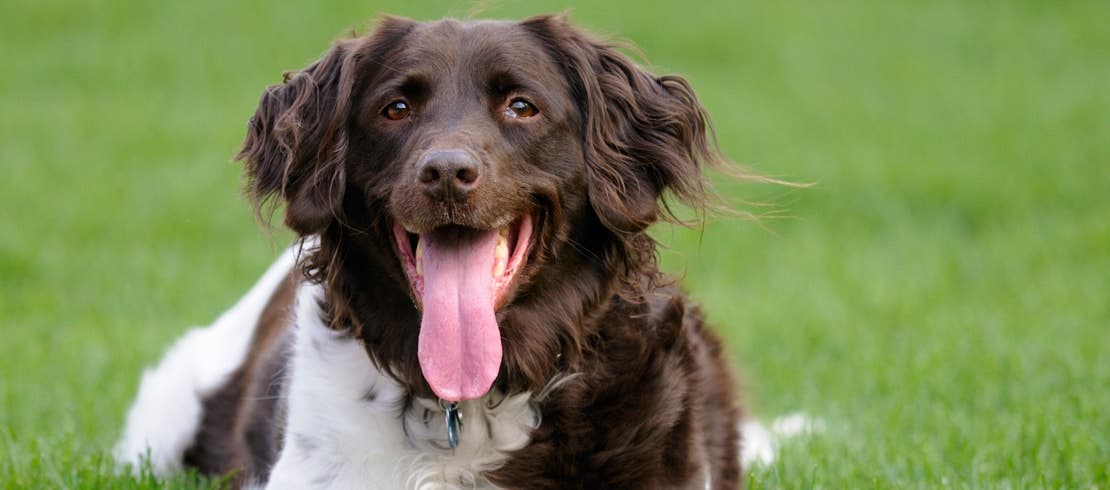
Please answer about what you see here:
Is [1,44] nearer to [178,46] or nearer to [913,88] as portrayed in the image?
[178,46]

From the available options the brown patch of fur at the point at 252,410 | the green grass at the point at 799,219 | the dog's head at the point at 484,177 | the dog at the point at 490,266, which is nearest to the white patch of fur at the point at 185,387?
the brown patch of fur at the point at 252,410

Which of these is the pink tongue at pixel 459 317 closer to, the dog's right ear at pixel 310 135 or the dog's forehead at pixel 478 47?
the dog's right ear at pixel 310 135

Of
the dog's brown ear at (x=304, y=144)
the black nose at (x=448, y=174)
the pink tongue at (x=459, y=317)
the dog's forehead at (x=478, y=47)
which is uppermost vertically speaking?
the dog's forehead at (x=478, y=47)

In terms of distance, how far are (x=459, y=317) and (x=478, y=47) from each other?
30.9 inches

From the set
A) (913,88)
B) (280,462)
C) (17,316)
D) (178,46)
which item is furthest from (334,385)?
(178,46)

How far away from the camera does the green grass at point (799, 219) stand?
5.96m

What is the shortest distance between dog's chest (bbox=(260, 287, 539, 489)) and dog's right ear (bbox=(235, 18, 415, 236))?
1.71 feet

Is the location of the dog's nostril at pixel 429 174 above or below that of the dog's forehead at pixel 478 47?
below

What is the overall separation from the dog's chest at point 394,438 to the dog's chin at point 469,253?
40 centimetres

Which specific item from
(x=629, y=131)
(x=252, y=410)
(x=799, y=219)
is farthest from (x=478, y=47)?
(x=799, y=219)

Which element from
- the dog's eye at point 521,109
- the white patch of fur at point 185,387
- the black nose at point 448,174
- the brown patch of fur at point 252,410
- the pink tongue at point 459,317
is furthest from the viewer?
the white patch of fur at point 185,387

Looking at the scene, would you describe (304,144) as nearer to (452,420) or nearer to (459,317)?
(459,317)

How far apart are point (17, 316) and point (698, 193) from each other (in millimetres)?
5781

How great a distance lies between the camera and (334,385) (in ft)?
13.7
